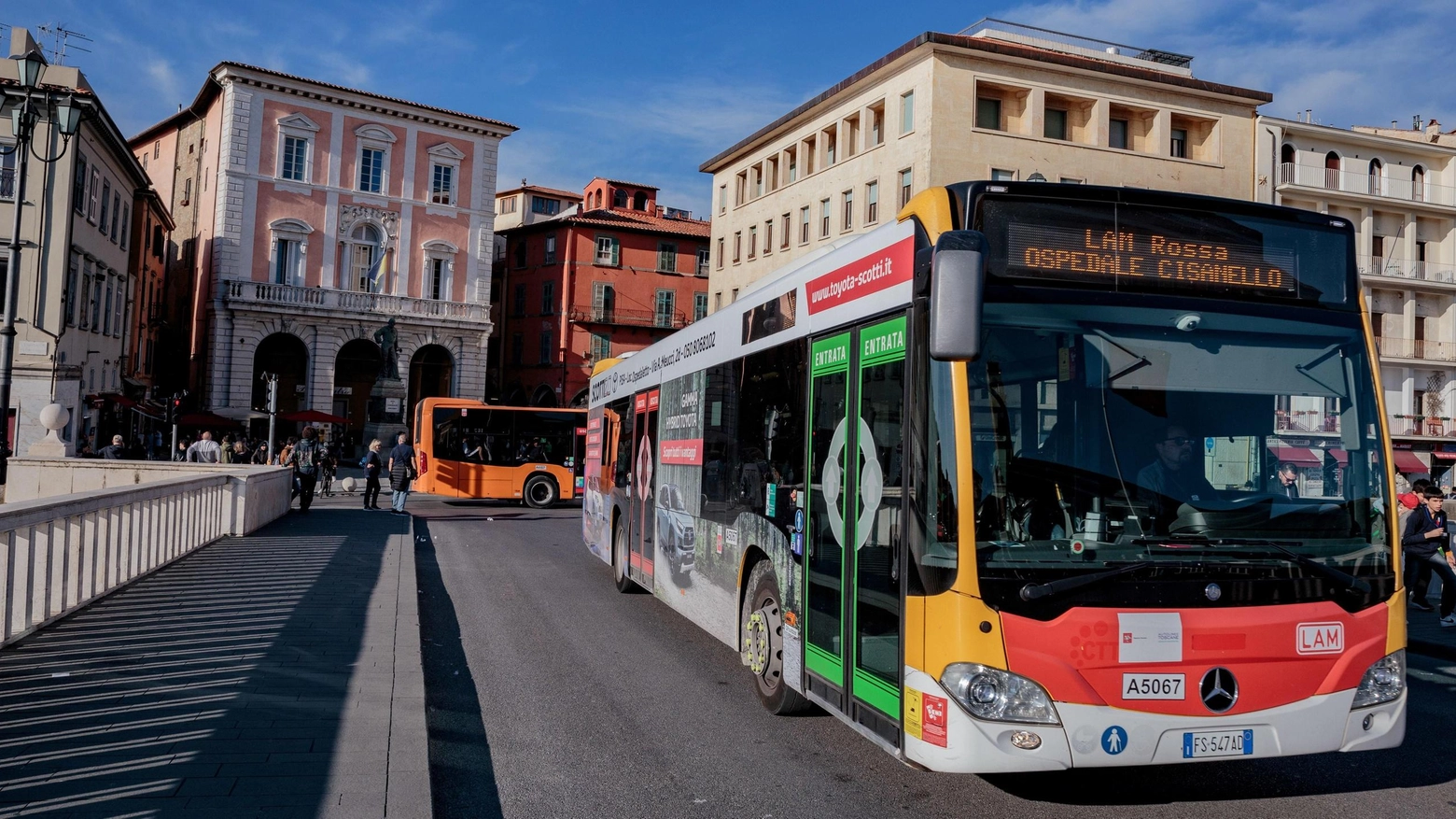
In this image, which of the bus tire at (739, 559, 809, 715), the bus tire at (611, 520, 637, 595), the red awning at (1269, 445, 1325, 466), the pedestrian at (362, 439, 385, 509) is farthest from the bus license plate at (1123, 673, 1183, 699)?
the pedestrian at (362, 439, 385, 509)

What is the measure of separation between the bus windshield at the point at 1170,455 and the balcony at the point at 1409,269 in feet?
191

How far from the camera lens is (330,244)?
179 ft

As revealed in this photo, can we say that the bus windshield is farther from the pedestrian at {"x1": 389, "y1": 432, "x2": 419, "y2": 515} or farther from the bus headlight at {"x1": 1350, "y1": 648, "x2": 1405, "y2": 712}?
the pedestrian at {"x1": 389, "y1": 432, "x2": 419, "y2": 515}

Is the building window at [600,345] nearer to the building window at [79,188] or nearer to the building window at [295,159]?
the building window at [295,159]

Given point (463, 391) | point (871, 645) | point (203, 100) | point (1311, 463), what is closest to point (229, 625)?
point (871, 645)

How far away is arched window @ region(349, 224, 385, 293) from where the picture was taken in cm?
5569

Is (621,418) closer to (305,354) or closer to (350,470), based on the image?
(350,470)

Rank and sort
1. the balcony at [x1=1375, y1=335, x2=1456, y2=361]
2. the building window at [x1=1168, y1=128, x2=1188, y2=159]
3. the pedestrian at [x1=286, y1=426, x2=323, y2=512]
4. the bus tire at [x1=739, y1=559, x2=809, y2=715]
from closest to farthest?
the bus tire at [x1=739, y1=559, x2=809, y2=715], the pedestrian at [x1=286, y1=426, x2=323, y2=512], the building window at [x1=1168, y1=128, x2=1188, y2=159], the balcony at [x1=1375, y1=335, x2=1456, y2=361]

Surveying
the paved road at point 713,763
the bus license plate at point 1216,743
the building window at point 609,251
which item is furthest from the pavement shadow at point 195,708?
the building window at point 609,251

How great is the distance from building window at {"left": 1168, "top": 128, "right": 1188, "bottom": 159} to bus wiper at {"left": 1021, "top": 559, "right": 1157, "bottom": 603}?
4549 centimetres

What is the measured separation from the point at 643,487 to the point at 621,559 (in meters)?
1.78

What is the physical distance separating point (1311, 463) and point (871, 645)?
82.0 inches

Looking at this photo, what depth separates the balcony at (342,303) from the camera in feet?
171

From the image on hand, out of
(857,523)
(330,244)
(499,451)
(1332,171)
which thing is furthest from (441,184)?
(857,523)
